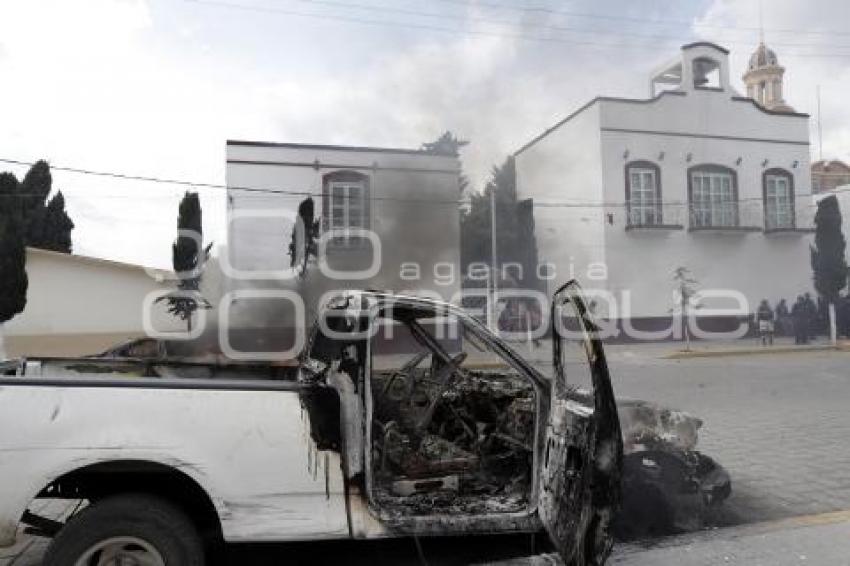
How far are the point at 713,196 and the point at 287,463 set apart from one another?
77.1ft

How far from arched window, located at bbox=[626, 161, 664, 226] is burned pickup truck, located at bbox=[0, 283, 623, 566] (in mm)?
19936

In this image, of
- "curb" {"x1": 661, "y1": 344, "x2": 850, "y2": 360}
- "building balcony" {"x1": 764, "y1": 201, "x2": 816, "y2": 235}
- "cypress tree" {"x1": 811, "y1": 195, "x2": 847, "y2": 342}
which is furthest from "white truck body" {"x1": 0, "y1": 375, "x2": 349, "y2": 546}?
"building balcony" {"x1": 764, "y1": 201, "x2": 816, "y2": 235}

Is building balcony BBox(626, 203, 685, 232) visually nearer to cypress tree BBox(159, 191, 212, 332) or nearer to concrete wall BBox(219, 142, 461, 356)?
concrete wall BBox(219, 142, 461, 356)

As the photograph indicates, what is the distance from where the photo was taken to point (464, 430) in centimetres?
419

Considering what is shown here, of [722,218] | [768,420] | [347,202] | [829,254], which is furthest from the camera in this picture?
[722,218]

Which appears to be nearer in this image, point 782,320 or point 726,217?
point 782,320

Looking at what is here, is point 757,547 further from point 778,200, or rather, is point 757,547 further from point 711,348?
point 778,200

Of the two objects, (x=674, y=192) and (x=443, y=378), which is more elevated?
(x=674, y=192)

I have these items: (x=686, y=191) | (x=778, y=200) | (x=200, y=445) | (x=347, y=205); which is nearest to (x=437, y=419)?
(x=200, y=445)

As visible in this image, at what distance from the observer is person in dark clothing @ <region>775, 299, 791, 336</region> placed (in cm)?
2320

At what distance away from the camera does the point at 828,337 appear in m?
23.1

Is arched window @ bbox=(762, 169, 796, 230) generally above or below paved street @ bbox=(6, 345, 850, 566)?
above

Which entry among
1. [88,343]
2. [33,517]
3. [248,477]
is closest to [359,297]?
[248,477]

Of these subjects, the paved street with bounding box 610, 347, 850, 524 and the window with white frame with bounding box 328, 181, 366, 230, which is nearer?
the paved street with bounding box 610, 347, 850, 524
